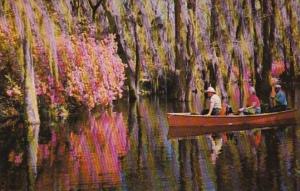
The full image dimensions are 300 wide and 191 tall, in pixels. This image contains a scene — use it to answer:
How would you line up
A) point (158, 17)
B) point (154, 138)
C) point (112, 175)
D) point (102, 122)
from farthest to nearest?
point (158, 17) → point (102, 122) → point (154, 138) → point (112, 175)

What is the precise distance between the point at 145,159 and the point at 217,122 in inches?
298

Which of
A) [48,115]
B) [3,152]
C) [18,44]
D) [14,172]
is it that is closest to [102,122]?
[48,115]

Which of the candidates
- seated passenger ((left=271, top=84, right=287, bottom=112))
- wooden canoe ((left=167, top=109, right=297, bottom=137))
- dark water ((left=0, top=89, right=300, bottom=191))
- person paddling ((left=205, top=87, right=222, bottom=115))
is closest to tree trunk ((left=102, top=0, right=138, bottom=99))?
dark water ((left=0, top=89, right=300, bottom=191))

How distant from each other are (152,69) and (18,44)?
74.7 feet

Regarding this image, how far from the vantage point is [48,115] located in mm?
31016

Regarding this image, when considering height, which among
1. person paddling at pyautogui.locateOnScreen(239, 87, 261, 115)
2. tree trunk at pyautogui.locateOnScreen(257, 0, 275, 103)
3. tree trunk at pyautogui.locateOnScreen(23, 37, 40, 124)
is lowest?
person paddling at pyautogui.locateOnScreen(239, 87, 261, 115)

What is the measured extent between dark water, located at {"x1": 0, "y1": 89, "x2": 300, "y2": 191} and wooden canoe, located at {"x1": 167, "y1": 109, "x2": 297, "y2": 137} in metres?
0.68

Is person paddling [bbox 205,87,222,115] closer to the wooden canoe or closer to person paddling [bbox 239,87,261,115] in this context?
the wooden canoe

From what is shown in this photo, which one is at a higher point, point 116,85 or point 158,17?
point 158,17

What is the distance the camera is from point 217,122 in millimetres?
24469

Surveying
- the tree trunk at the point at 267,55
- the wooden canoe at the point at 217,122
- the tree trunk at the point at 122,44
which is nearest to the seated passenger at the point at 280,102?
the wooden canoe at the point at 217,122

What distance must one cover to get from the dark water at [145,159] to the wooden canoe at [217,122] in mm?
680

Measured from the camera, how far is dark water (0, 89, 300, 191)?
45.1 ft

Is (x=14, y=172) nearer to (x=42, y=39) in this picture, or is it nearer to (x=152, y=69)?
(x=42, y=39)
